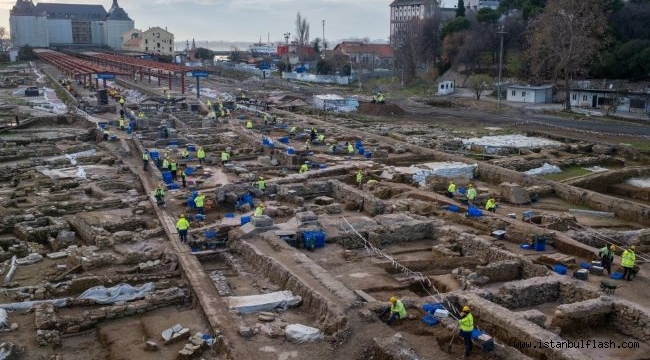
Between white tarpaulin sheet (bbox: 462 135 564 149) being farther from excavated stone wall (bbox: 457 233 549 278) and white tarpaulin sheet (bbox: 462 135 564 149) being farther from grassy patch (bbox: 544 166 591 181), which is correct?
excavated stone wall (bbox: 457 233 549 278)

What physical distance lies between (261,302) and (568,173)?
2162 centimetres

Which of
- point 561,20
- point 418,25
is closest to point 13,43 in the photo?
point 418,25

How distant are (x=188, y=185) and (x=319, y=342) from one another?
A: 51.2 ft

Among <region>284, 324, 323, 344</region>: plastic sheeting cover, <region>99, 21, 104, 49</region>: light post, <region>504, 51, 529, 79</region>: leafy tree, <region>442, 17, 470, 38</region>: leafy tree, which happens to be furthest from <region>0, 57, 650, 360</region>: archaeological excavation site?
<region>99, 21, 104, 49</region>: light post

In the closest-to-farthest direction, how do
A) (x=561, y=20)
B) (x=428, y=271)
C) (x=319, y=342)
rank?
(x=319, y=342) < (x=428, y=271) < (x=561, y=20)

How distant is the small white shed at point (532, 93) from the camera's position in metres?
56.6

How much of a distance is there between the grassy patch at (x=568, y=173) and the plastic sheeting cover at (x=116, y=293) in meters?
21.4

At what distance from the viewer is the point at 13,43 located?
474 feet

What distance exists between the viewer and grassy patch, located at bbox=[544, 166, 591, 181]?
29.4 metres

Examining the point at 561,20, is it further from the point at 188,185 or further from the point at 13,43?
the point at 13,43

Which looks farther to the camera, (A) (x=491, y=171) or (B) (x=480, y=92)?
(B) (x=480, y=92)

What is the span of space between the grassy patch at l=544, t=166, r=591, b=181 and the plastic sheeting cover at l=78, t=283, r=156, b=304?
70.1ft

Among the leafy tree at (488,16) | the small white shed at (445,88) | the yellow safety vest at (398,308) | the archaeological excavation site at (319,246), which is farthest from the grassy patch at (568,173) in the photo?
the leafy tree at (488,16)

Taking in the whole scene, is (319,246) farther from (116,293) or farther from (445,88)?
(445,88)
